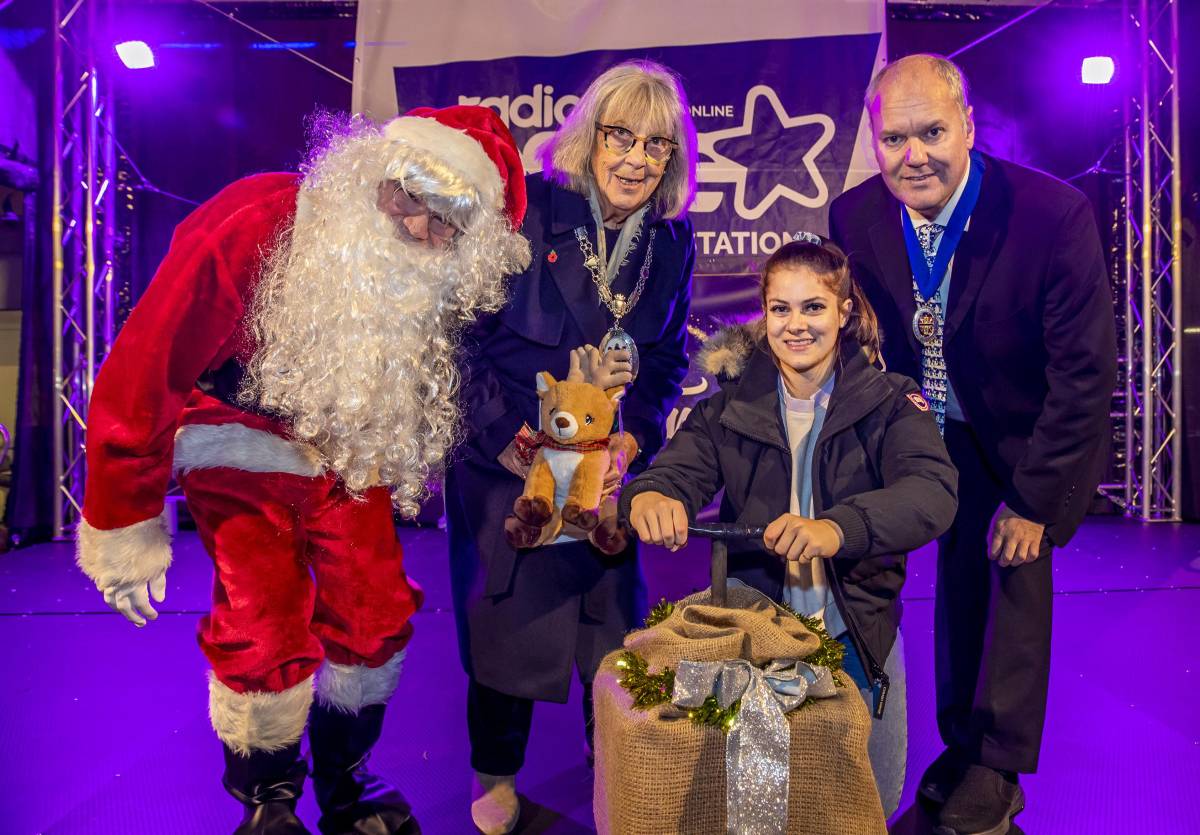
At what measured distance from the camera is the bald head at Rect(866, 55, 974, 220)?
2.33 m

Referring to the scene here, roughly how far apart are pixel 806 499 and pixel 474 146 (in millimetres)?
1110

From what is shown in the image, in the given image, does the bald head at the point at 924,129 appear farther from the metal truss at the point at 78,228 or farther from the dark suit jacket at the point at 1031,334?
the metal truss at the point at 78,228

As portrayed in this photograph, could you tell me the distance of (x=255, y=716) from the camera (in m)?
2.19

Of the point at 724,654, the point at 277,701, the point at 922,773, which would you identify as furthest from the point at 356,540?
the point at 922,773

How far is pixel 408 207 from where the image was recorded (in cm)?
224

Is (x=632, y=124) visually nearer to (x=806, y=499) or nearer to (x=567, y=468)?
(x=567, y=468)

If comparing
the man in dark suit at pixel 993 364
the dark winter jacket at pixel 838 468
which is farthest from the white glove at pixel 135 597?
the man in dark suit at pixel 993 364

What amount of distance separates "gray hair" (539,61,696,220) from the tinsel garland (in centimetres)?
128

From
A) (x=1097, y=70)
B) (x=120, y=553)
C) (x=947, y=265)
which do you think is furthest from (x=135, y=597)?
(x=1097, y=70)

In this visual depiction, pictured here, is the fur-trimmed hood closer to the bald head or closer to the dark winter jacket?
the dark winter jacket

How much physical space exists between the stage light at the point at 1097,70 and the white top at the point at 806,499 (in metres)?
5.42

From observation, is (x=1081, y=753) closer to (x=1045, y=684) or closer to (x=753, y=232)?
(x=1045, y=684)

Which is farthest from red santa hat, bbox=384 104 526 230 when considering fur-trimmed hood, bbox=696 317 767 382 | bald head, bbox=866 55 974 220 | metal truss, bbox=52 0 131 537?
metal truss, bbox=52 0 131 537

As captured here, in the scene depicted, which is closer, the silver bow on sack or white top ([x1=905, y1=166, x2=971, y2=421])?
the silver bow on sack
